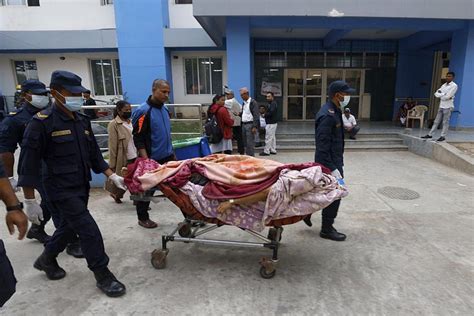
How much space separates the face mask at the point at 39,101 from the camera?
3565 mm

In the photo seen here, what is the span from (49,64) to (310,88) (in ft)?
37.9

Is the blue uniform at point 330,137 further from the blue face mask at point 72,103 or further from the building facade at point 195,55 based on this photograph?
the building facade at point 195,55

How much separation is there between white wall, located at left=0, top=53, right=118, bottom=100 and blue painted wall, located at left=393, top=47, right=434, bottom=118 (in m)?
12.1

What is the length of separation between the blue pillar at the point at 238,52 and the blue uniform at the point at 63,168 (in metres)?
7.14

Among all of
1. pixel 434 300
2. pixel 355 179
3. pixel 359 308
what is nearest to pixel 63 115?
pixel 359 308

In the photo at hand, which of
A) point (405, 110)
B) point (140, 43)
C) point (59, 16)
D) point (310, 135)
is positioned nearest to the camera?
Result: point (310, 135)

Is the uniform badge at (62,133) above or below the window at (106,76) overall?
below

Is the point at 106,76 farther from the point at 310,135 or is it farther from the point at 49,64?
the point at 310,135

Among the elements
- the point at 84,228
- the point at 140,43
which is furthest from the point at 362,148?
the point at 140,43

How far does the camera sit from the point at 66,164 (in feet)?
8.93

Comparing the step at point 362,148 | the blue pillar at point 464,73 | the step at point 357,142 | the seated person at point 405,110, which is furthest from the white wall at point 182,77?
the blue pillar at point 464,73

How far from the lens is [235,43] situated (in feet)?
30.7

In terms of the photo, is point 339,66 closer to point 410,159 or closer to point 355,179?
point 410,159

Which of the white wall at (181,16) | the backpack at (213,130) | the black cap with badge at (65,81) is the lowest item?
the backpack at (213,130)
